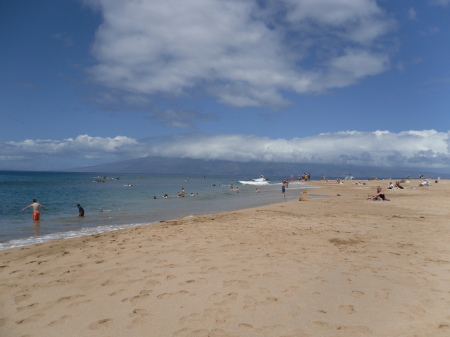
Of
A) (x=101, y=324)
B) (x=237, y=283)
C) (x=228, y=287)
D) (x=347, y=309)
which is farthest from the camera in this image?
(x=237, y=283)

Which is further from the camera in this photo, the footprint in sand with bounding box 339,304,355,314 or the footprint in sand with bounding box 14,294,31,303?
the footprint in sand with bounding box 14,294,31,303

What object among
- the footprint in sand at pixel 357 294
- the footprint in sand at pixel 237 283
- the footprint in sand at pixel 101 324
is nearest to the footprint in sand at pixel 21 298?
the footprint in sand at pixel 101 324

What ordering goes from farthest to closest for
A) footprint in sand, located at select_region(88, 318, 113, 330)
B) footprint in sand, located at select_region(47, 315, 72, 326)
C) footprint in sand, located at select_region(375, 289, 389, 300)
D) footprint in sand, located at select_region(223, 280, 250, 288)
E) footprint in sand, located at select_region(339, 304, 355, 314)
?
footprint in sand, located at select_region(223, 280, 250, 288) < footprint in sand, located at select_region(375, 289, 389, 300) < footprint in sand, located at select_region(339, 304, 355, 314) < footprint in sand, located at select_region(47, 315, 72, 326) < footprint in sand, located at select_region(88, 318, 113, 330)

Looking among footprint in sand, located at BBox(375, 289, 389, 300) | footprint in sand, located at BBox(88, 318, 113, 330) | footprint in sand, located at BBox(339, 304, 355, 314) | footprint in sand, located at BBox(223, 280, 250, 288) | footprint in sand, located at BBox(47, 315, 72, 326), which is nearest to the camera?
footprint in sand, located at BBox(88, 318, 113, 330)

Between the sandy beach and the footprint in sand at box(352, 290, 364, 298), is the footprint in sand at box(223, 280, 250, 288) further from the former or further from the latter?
the footprint in sand at box(352, 290, 364, 298)

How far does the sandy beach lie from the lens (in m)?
4.33

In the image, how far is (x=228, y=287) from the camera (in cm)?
564

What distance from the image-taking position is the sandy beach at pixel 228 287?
4332mm

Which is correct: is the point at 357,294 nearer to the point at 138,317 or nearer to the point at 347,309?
the point at 347,309

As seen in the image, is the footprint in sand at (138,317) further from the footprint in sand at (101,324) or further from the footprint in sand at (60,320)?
the footprint in sand at (60,320)

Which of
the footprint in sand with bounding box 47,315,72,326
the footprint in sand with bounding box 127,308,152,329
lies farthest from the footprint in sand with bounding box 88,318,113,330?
the footprint in sand with bounding box 47,315,72,326

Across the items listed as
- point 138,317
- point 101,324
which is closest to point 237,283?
point 138,317

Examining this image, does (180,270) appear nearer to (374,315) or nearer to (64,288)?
(64,288)

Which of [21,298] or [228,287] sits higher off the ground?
[228,287]
